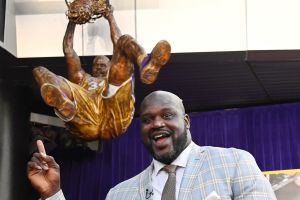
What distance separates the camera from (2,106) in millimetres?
5660

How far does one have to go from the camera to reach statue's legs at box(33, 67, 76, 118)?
351 cm

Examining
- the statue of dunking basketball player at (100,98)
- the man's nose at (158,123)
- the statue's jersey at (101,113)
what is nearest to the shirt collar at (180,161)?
the man's nose at (158,123)

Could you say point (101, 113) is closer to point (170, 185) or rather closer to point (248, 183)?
point (170, 185)

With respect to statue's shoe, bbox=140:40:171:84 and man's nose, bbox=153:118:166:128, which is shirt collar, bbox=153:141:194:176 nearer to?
man's nose, bbox=153:118:166:128

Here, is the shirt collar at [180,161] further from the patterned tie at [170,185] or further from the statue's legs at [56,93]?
the statue's legs at [56,93]

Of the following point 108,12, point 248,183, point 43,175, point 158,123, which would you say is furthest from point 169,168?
point 108,12

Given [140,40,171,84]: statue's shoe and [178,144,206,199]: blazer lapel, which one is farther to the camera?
[140,40,171,84]: statue's shoe

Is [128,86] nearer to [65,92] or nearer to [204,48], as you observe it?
[65,92]

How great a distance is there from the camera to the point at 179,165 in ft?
8.88

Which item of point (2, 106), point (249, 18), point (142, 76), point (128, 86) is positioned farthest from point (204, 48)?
point (142, 76)

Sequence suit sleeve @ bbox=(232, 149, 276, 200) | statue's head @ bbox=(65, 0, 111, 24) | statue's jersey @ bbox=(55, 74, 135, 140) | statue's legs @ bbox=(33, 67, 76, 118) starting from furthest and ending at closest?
statue's head @ bbox=(65, 0, 111, 24), statue's jersey @ bbox=(55, 74, 135, 140), statue's legs @ bbox=(33, 67, 76, 118), suit sleeve @ bbox=(232, 149, 276, 200)

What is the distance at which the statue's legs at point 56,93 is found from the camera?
351 centimetres

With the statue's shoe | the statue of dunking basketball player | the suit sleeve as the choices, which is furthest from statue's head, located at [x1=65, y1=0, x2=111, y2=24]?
the suit sleeve

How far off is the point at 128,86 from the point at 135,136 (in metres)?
4.43
